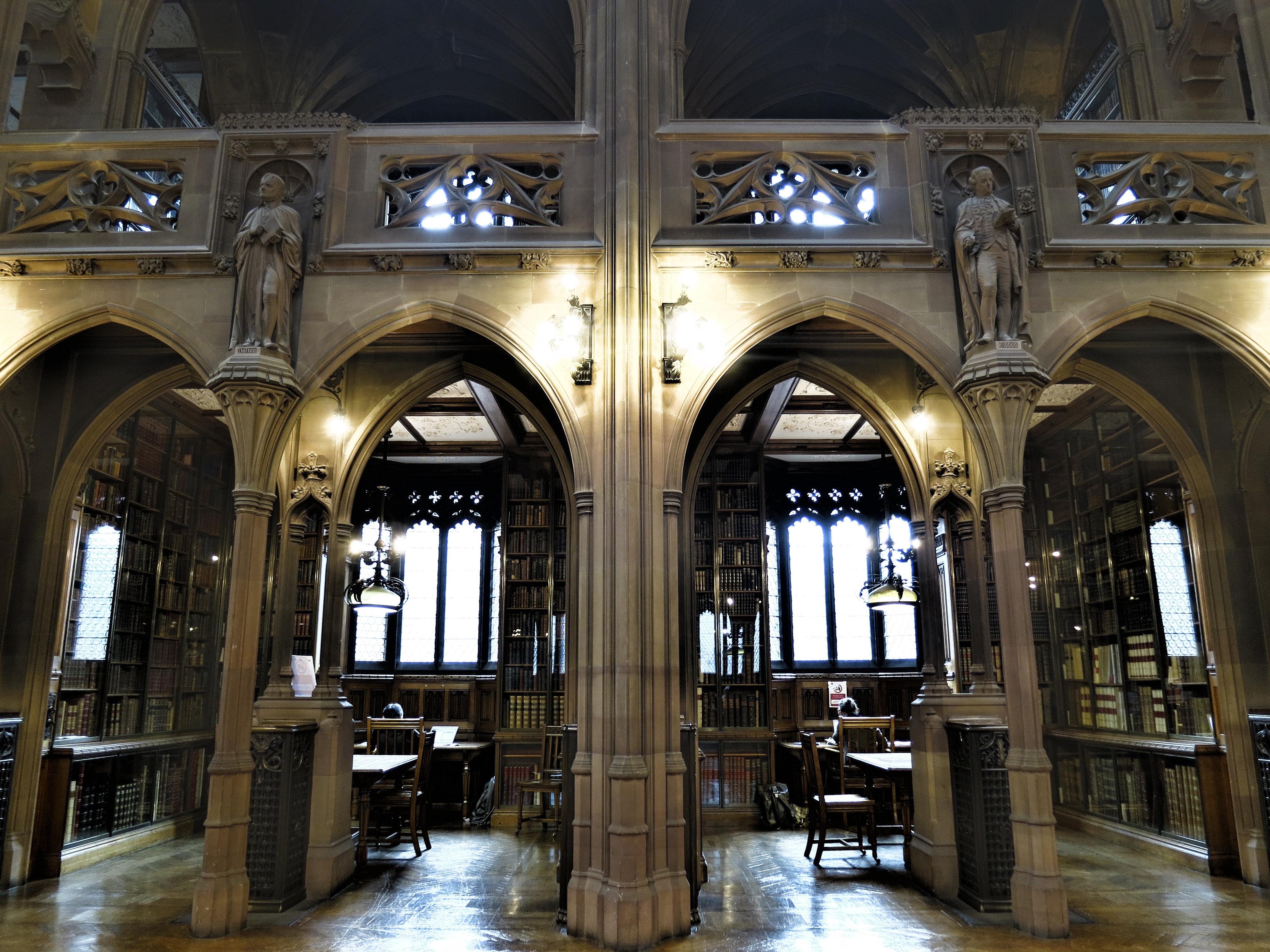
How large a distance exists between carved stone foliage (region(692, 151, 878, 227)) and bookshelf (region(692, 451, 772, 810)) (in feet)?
14.4

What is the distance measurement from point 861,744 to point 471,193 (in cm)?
793

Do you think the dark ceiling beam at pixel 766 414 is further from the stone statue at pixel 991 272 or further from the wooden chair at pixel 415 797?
the wooden chair at pixel 415 797

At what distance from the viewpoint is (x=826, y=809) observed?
7.21m

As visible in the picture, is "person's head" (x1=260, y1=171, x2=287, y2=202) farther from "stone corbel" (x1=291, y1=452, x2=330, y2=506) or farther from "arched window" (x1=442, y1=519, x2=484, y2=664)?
"arched window" (x1=442, y1=519, x2=484, y2=664)

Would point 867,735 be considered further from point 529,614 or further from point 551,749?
point 529,614

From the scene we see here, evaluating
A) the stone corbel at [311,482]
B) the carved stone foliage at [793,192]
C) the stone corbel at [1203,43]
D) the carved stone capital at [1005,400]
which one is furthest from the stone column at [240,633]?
the stone corbel at [1203,43]

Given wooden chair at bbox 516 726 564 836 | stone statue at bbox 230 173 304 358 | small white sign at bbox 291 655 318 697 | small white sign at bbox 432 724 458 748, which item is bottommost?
wooden chair at bbox 516 726 564 836

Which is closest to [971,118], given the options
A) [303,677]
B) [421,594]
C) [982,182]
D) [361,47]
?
[982,182]

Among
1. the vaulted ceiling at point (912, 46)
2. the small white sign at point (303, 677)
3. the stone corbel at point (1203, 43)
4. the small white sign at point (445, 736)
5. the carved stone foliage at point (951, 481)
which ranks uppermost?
the vaulted ceiling at point (912, 46)

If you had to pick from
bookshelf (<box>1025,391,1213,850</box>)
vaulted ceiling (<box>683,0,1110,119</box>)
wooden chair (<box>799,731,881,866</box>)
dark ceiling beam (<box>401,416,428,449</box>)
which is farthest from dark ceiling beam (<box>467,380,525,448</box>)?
bookshelf (<box>1025,391,1213,850</box>)

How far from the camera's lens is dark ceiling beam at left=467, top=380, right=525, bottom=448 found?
8828 millimetres

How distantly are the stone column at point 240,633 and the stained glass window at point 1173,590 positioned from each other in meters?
7.26

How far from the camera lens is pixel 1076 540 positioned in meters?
9.73

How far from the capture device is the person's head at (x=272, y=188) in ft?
19.1
